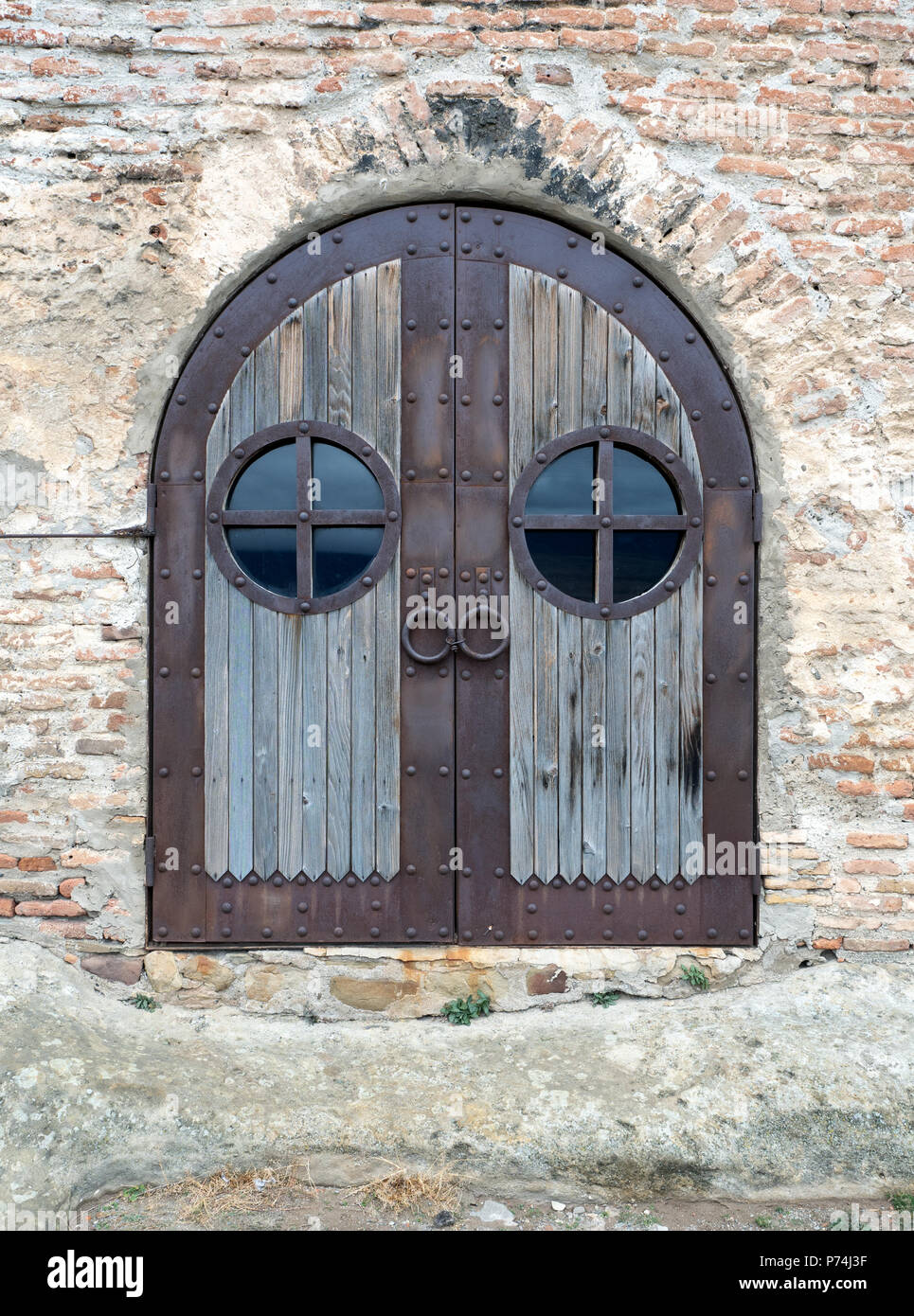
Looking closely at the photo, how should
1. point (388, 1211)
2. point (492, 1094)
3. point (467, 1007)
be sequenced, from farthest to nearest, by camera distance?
point (467, 1007) → point (492, 1094) → point (388, 1211)

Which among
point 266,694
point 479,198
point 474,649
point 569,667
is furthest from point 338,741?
point 479,198

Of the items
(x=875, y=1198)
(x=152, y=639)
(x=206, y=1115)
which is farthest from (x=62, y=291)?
(x=875, y=1198)

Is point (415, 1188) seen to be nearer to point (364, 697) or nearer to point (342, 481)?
point (364, 697)

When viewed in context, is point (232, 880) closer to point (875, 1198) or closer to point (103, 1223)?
point (103, 1223)

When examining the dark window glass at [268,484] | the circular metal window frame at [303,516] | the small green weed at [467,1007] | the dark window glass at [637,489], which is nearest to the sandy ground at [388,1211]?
the small green weed at [467,1007]

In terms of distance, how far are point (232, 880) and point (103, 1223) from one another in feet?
3.30

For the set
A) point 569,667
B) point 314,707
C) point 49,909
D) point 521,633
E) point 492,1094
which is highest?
point 521,633

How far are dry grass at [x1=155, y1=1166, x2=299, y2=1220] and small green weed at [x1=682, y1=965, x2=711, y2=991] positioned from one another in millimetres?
1393

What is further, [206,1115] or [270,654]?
[270,654]

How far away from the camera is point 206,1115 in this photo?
242 cm

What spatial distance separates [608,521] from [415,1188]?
212 cm

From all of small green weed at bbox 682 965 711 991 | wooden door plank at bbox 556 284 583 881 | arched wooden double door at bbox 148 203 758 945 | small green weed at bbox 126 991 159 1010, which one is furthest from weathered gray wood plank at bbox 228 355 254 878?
small green weed at bbox 682 965 711 991

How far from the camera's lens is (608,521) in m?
2.87

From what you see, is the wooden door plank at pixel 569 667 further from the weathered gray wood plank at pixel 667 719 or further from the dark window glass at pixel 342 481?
the dark window glass at pixel 342 481
